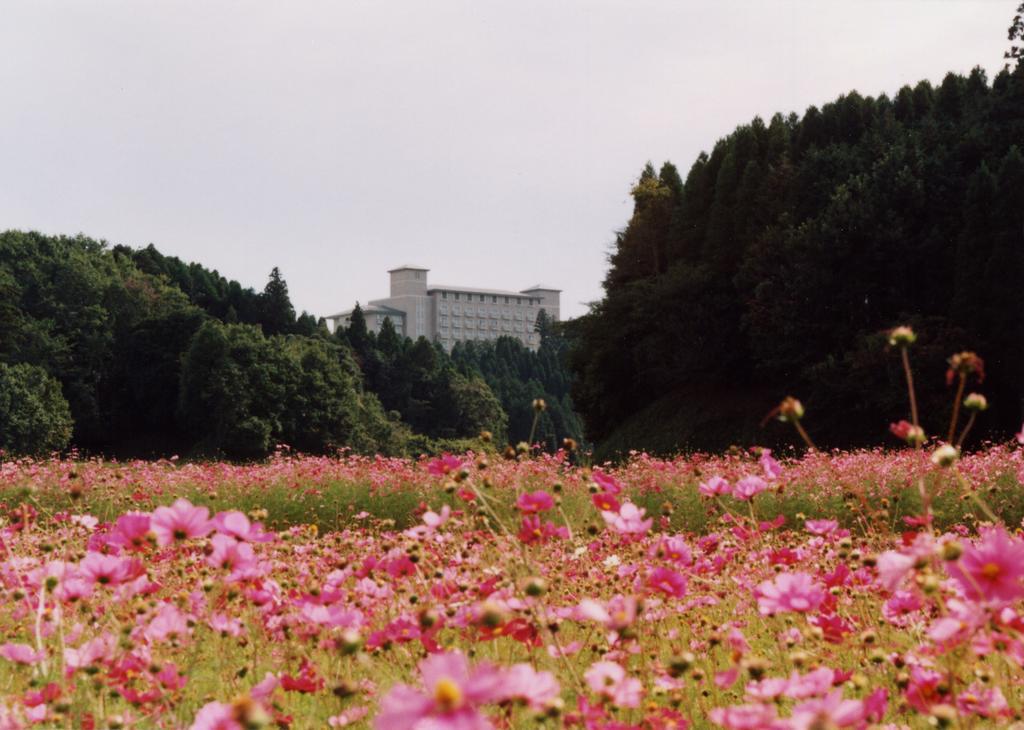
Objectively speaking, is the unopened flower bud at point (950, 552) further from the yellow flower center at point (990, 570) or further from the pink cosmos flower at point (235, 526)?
the pink cosmos flower at point (235, 526)

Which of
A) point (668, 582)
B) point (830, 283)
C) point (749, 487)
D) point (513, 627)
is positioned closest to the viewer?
point (513, 627)

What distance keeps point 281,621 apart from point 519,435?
6632cm

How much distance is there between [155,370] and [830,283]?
26.9 m

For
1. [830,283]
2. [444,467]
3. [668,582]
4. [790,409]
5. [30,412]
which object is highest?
[830,283]

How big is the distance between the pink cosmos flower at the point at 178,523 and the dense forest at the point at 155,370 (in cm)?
2583

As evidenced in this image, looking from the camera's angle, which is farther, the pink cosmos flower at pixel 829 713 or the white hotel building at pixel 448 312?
the white hotel building at pixel 448 312

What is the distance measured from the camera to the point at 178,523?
1.76 m

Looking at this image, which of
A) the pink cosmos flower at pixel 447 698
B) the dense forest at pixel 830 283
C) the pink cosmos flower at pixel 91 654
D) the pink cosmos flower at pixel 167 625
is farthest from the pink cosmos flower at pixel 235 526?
the dense forest at pixel 830 283

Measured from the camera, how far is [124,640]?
173cm

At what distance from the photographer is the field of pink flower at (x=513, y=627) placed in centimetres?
134

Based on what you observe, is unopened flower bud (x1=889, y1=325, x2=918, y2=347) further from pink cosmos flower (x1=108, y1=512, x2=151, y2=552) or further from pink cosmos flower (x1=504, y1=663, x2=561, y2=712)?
pink cosmos flower (x1=108, y1=512, x2=151, y2=552)

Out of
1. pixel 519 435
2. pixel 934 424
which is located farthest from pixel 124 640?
pixel 519 435

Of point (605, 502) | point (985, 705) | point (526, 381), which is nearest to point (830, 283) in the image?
point (605, 502)

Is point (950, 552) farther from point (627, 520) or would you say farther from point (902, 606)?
point (902, 606)
